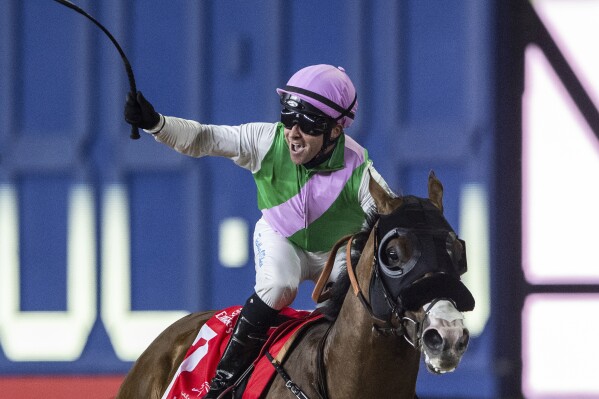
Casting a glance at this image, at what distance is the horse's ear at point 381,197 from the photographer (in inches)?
95.5

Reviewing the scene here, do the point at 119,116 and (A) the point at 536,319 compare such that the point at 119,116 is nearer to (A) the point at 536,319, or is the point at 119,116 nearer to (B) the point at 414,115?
(B) the point at 414,115

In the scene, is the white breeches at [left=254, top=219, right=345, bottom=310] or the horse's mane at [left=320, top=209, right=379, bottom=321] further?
the white breeches at [left=254, top=219, right=345, bottom=310]

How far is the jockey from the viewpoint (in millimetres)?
2900

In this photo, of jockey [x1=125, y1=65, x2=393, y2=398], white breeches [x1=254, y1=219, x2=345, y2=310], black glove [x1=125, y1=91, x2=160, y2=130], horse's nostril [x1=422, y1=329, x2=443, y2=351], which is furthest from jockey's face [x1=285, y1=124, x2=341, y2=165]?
horse's nostril [x1=422, y1=329, x2=443, y2=351]

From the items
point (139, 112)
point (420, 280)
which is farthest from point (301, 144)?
point (420, 280)

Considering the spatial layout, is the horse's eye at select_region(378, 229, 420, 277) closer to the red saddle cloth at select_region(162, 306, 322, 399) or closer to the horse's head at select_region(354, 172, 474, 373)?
the horse's head at select_region(354, 172, 474, 373)

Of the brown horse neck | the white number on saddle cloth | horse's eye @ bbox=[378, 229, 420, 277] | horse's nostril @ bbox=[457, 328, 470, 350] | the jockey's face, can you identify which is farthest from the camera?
the white number on saddle cloth

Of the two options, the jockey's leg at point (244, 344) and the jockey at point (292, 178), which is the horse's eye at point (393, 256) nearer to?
the jockey at point (292, 178)

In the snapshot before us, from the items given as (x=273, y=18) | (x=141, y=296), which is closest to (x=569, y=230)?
(x=273, y=18)

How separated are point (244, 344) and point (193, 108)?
223 cm

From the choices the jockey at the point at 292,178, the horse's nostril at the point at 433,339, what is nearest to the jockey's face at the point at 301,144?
the jockey at the point at 292,178

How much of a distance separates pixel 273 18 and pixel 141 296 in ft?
4.65

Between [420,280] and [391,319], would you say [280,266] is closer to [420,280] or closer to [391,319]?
[391,319]

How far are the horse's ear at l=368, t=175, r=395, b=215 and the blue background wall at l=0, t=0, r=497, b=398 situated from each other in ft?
8.15
